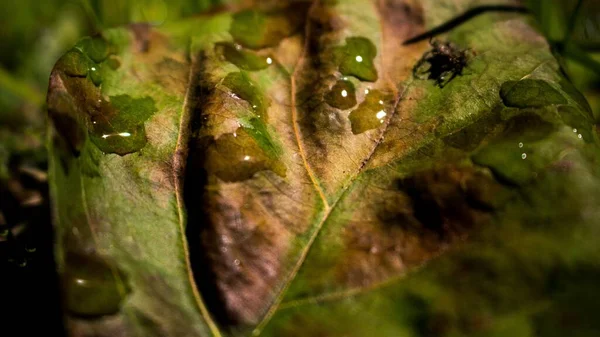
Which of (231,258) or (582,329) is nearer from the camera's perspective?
(582,329)

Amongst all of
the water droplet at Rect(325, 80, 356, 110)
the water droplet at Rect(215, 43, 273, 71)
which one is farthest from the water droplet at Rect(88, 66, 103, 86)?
the water droplet at Rect(325, 80, 356, 110)

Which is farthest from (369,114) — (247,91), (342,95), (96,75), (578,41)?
(578,41)

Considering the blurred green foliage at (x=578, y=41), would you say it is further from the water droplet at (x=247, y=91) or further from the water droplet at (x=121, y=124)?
the water droplet at (x=121, y=124)

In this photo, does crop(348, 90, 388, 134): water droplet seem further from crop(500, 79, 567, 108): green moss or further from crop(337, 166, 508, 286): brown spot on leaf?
crop(500, 79, 567, 108): green moss

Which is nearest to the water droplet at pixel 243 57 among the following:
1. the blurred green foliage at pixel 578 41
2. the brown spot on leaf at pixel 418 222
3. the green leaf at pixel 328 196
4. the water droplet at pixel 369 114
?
the green leaf at pixel 328 196

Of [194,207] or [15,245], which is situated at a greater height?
[194,207]

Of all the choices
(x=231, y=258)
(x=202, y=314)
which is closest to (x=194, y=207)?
(x=231, y=258)

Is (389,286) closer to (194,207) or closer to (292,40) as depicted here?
(194,207)
